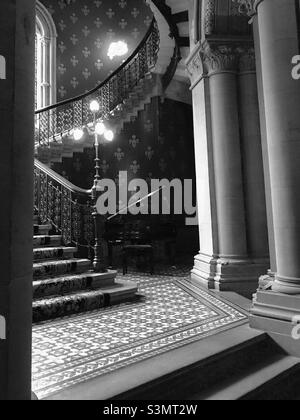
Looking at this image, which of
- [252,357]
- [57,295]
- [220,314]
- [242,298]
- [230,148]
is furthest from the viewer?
[230,148]

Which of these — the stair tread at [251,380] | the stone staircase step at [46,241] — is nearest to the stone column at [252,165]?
the stair tread at [251,380]

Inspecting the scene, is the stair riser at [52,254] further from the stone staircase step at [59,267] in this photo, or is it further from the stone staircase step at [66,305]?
the stone staircase step at [66,305]

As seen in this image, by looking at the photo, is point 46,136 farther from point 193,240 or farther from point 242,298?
point 242,298

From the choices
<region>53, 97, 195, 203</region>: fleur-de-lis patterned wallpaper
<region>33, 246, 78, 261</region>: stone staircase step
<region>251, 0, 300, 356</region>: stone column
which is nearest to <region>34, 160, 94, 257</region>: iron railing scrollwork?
<region>33, 246, 78, 261</region>: stone staircase step

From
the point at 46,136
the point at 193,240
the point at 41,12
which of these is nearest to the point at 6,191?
the point at 193,240

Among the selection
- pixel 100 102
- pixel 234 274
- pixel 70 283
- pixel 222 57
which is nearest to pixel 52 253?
pixel 70 283

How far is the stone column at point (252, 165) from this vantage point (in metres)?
5.45

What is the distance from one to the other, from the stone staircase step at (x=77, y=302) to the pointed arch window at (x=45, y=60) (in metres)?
9.93

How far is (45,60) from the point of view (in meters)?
12.8

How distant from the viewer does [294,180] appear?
3180 mm

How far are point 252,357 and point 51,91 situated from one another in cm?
1229

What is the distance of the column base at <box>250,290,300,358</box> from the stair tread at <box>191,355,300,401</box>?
14 centimetres

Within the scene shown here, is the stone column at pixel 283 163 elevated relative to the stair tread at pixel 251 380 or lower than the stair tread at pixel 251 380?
elevated

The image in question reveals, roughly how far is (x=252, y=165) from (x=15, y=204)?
181 inches
